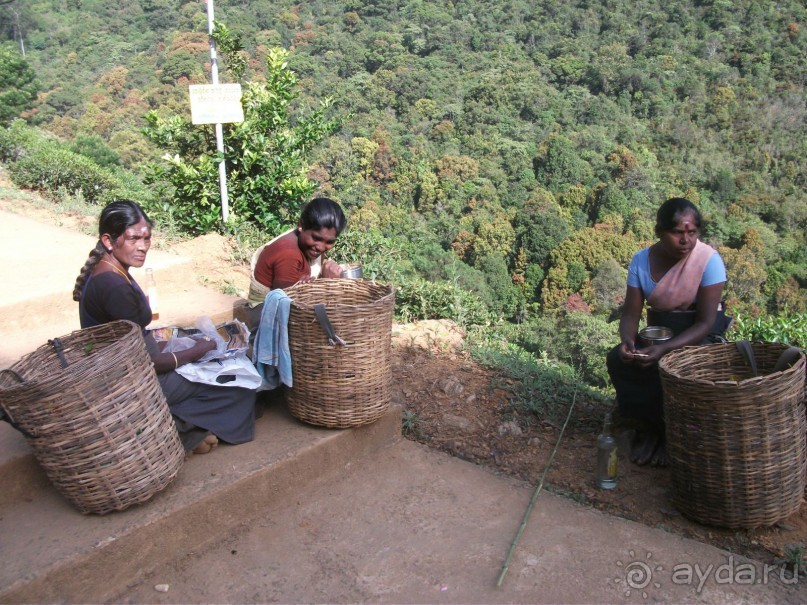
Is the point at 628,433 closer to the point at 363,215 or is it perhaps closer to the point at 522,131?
the point at 363,215

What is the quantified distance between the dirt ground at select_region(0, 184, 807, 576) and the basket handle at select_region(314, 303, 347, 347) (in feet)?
2.91

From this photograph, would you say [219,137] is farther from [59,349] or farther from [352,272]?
[59,349]

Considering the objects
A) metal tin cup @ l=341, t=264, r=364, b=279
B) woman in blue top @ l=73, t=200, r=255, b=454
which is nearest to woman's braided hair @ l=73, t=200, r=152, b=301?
woman in blue top @ l=73, t=200, r=255, b=454

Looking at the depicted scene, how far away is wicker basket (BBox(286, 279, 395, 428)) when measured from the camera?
2.79 metres

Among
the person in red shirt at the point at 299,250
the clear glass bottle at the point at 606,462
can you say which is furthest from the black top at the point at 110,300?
the clear glass bottle at the point at 606,462

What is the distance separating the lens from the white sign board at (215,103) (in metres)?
6.33

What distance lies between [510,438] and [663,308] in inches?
40.6

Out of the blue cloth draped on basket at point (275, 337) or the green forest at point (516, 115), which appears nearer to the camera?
the blue cloth draped on basket at point (275, 337)

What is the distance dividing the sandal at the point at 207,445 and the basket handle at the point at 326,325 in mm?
614

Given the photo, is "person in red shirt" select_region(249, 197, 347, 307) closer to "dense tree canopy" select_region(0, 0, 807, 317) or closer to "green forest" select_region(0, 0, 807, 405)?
"green forest" select_region(0, 0, 807, 405)

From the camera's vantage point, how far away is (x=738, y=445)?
2.54 m

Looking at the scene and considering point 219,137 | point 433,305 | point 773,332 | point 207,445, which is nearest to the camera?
point 207,445

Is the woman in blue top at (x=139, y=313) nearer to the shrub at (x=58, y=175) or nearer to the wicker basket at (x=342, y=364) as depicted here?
the wicker basket at (x=342, y=364)

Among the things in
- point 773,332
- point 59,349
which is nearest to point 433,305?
point 59,349
